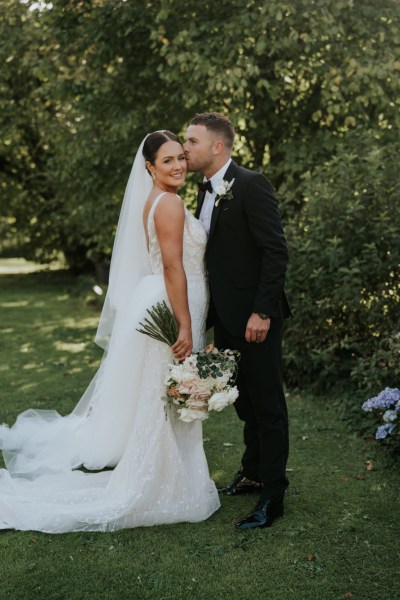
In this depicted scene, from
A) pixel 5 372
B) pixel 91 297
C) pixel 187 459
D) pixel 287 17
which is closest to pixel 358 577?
pixel 187 459

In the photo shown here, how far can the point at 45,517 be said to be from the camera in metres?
3.96

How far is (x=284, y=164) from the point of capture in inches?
368

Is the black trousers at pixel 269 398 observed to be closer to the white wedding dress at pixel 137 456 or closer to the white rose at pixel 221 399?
the white rose at pixel 221 399

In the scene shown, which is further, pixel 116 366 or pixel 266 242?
pixel 116 366

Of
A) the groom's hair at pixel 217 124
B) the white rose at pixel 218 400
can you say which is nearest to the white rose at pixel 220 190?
the groom's hair at pixel 217 124

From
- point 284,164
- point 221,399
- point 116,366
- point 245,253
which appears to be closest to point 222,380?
point 221,399

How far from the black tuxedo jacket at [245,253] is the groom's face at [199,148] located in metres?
0.15

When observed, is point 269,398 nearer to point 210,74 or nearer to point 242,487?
point 242,487

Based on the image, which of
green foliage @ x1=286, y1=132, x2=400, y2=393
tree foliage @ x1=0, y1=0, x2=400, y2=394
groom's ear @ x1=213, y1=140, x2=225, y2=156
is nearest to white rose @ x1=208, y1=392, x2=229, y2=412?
groom's ear @ x1=213, y1=140, x2=225, y2=156

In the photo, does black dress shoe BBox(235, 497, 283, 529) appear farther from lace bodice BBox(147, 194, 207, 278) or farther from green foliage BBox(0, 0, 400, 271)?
green foliage BBox(0, 0, 400, 271)

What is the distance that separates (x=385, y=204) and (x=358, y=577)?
13.7 ft

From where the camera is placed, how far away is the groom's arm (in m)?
3.83

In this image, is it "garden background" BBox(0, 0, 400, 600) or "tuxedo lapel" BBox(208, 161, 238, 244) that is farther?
"garden background" BBox(0, 0, 400, 600)

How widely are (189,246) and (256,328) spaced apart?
2.17ft
